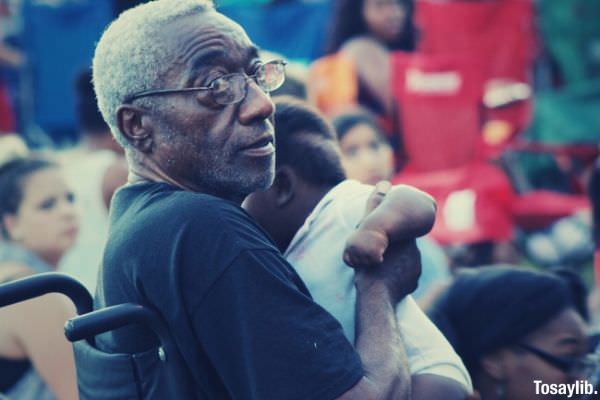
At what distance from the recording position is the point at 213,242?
7.11 ft

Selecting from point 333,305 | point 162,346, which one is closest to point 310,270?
point 333,305

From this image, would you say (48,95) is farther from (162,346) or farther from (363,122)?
(162,346)

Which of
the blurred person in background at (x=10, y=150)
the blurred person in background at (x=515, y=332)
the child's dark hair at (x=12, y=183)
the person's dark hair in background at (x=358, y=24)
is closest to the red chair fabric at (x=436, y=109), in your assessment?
the person's dark hair in background at (x=358, y=24)

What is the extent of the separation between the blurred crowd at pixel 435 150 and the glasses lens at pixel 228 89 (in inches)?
14.1

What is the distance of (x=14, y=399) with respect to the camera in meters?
3.89

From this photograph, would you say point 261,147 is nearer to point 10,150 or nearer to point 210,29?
point 210,29

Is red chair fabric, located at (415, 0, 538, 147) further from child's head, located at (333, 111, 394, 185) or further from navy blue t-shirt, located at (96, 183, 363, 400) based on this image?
navy blue t-shirt, located at (96, 183, 363, 400)

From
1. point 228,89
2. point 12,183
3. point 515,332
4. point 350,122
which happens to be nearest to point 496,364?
point 515,332

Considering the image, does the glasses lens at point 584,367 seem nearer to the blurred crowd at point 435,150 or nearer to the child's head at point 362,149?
the blurred crowd at point 435,150

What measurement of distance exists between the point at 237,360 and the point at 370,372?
11.4 inches

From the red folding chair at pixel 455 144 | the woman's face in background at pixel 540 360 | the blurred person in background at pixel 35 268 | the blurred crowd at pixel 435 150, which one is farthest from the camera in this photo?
the red folding chair at pixel 455 144

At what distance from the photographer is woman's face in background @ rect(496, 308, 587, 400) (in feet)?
11.1

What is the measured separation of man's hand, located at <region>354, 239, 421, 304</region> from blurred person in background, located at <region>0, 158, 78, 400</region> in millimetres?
1749

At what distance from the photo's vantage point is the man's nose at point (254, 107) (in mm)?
2480
